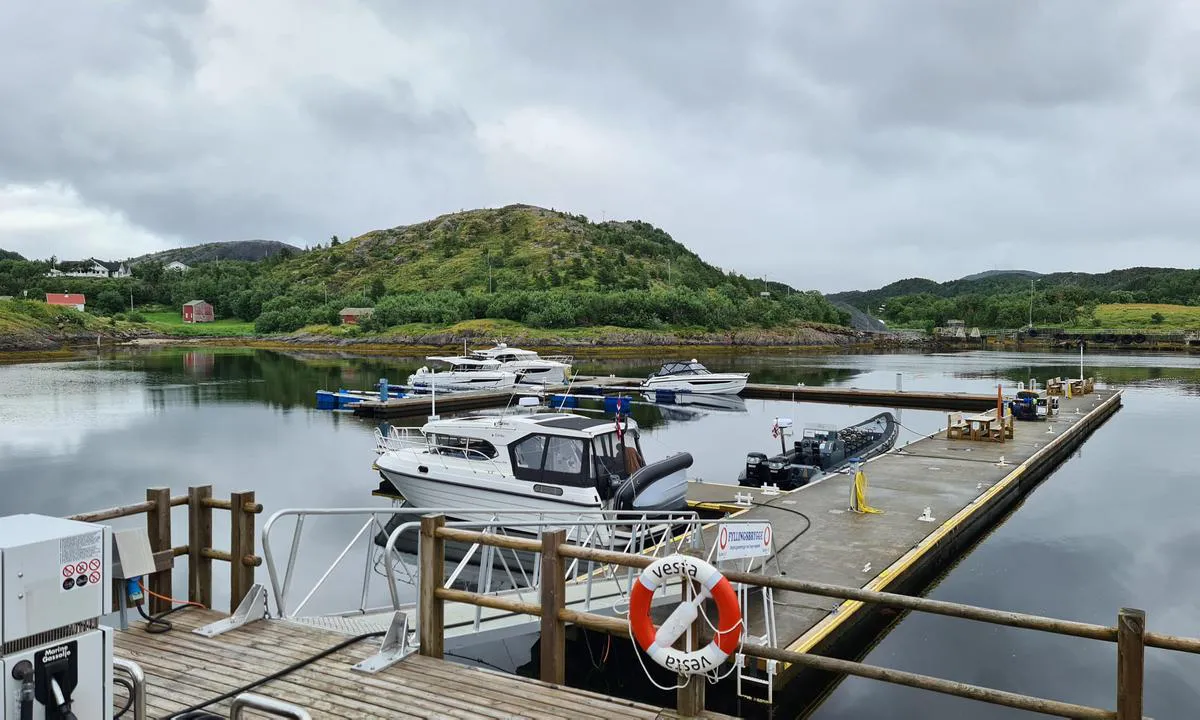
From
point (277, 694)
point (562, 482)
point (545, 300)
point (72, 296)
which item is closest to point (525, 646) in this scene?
point (562, 482)

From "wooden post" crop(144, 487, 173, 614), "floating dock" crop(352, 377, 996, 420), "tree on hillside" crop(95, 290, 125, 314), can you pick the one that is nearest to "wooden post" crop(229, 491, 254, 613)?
"wooden post" crop(144, 487, 173, 614)

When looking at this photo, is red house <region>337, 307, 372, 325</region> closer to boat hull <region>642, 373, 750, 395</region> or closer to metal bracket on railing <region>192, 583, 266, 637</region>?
boat hull <region>642, 373, 750, 395</region>

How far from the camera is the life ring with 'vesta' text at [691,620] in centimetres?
560

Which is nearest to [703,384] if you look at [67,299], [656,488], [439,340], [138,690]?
[656,488]

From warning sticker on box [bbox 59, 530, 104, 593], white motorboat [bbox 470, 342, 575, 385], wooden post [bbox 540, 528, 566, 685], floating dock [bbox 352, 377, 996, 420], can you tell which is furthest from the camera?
white motorboat [bbox 470, 342, 575, 385]

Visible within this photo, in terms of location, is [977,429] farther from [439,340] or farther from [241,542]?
[439,340]

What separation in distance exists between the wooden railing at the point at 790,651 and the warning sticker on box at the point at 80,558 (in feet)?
8.10

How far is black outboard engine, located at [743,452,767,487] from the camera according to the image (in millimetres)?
21578

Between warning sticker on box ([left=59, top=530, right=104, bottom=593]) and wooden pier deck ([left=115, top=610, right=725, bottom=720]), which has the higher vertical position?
warning sticker on box ([left=59, top=530, right=104, bottom=593])

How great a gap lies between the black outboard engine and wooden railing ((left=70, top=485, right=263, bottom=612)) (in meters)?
15.5

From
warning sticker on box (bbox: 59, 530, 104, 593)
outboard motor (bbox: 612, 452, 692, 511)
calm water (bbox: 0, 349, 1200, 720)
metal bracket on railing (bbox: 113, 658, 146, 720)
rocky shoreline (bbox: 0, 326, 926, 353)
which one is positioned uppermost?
rocky shoreline (bbox: 0, 326, 926, 353)

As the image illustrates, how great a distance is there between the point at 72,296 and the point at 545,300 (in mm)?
88978

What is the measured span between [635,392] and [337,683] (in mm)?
51137

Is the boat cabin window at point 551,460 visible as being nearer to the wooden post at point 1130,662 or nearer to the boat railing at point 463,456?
the boat railing at point 463,456
